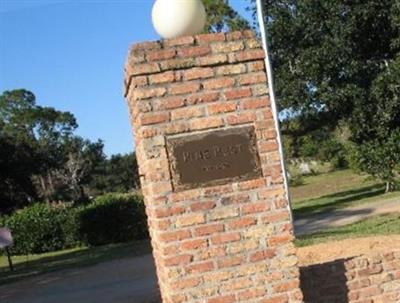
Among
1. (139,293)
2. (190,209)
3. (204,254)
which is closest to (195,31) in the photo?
(190,209)

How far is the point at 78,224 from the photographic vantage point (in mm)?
27406

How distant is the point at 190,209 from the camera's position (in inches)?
187

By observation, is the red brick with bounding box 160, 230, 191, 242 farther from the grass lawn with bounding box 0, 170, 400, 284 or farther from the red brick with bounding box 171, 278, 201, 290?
the grass lawn with bounding box 0, 170, 400, 284

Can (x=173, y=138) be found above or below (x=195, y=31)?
below

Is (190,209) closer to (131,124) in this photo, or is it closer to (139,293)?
(131,124)

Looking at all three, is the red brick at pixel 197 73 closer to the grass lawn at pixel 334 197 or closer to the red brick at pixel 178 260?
the red brick at pixel 178 260

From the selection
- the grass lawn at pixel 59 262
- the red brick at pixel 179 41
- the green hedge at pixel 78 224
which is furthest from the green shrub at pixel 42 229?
the red brick at pixel 179 41

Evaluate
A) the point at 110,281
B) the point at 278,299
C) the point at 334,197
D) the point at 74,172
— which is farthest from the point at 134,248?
the point at 74,172

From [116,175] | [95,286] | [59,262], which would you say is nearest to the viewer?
[95,286]

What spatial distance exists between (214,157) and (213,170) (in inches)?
3.6

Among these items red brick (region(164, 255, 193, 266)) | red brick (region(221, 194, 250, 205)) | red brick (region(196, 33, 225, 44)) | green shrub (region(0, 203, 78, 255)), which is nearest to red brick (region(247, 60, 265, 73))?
red brick (region(196, 33, 225, 44))

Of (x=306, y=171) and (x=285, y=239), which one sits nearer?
(x=285, y=239)

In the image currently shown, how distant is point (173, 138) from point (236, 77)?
25.0 inches

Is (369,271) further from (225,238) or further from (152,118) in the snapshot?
(152,118)
